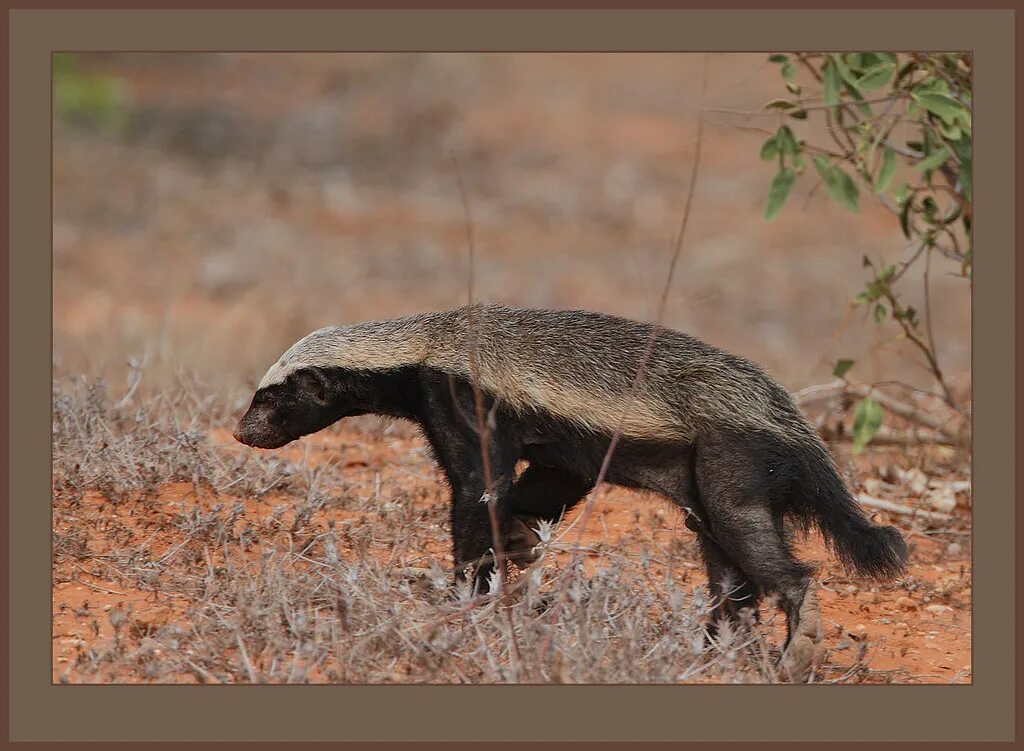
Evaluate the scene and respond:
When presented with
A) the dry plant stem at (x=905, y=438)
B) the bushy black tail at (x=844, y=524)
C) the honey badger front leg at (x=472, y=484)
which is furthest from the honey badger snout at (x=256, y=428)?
the dry plant stem at (x=905, y=438)

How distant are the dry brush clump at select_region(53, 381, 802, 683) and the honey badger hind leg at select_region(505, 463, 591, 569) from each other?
222mm

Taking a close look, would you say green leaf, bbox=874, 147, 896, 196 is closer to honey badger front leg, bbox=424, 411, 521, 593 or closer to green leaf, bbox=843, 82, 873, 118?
green leaf, bbox=843, 82, 873, 118

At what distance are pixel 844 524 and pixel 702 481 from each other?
64 cm

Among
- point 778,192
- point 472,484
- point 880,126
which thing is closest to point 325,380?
point 472,484

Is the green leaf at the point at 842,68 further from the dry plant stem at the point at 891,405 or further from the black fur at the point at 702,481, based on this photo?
the black fur at the point at 702,481

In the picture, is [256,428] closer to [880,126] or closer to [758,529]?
[758,529]

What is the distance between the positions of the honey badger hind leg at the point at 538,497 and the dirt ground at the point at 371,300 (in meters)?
0.17

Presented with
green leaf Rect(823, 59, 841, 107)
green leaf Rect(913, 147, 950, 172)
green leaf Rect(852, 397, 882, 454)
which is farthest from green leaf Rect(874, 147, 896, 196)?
green leaf Rect(852, 397, 882, 454)

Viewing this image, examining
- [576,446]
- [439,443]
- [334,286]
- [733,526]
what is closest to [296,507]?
[439,443]

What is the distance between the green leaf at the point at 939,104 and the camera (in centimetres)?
671

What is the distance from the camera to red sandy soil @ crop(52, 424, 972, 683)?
5465 mm

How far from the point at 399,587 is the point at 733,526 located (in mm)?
1335

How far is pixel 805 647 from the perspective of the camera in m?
5.27

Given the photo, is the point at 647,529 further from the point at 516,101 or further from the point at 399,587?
the point at 516,101
